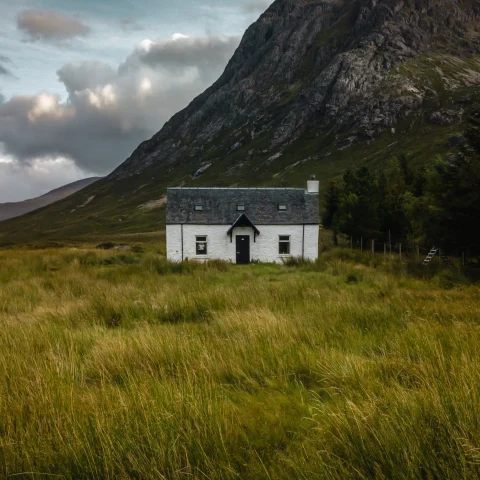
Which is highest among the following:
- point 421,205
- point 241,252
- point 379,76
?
point 379,76

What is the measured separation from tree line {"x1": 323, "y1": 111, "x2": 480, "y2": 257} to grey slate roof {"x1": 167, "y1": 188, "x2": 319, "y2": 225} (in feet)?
21.4

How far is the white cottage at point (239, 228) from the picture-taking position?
28219 millimetres

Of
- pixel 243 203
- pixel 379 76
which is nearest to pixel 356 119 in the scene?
pixel 379 76

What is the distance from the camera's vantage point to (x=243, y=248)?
93.6 ft

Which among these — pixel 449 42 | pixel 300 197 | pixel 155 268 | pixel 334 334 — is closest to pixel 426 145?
pixel 449 42

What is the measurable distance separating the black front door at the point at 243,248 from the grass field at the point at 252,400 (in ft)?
73.2

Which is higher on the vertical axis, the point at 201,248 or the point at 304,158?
the point at 304,158

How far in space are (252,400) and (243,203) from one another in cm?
2698

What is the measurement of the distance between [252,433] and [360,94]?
605 ft

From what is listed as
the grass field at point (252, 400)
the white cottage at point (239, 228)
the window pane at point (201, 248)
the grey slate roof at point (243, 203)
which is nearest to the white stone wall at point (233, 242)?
the white cottage at point (239, 228)

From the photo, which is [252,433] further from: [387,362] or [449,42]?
[449,42]

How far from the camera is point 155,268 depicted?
54.7 feet

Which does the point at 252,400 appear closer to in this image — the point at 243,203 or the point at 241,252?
the point at 241,252

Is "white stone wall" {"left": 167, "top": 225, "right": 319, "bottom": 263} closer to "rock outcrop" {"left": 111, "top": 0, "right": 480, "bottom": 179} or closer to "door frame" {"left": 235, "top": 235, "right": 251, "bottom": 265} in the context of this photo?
"door frame" {"left": 235, "top": 235, "right": 251, "bottom": 265}
